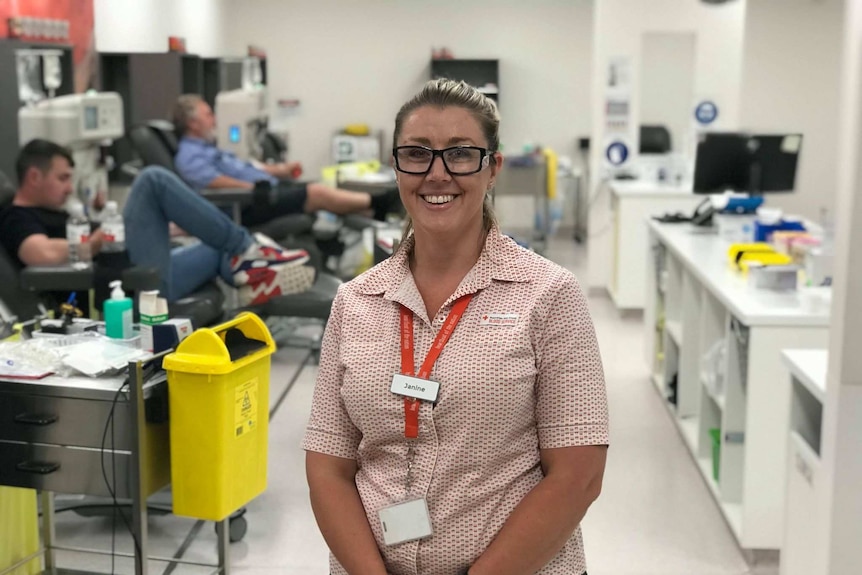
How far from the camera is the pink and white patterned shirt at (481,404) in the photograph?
65.0 inches

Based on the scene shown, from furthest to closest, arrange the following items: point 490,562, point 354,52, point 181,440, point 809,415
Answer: point 354,52
point 809,415
point 181,440
point 490,562

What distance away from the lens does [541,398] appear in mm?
1675

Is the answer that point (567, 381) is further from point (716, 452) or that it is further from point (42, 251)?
point (42, 251)

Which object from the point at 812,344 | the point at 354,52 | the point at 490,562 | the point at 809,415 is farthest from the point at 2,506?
the point at 354,52

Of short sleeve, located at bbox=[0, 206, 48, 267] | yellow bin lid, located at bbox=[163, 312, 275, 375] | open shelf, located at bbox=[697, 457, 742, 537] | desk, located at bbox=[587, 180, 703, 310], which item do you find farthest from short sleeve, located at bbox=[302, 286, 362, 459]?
desk, located at bbox=[587, 180, 703, 310]

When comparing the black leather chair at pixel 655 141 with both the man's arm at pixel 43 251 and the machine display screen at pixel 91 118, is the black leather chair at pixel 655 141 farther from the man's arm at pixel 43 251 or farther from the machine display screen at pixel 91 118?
the man's arm at pixel 43 251

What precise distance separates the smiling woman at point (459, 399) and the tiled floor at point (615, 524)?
6.51 feet

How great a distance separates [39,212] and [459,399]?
3515mm

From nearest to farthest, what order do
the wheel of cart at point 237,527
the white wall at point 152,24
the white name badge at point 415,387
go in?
the white name badge at point 415,387, the wheel of cart at point 237,527, the white wall at point 152,24

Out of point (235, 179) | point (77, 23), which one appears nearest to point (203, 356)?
point (77, 23)

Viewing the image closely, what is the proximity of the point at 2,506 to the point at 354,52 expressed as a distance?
341 inches

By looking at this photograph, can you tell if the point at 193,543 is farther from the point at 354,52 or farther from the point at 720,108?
the point at 354,52

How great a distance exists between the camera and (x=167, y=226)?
4742 millimetres

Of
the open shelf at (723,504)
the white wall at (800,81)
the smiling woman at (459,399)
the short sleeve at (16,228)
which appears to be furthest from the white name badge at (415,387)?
the white wall at (800,81)
